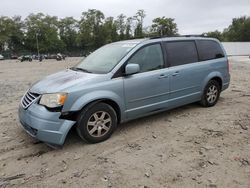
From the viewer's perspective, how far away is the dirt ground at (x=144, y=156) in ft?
11.3

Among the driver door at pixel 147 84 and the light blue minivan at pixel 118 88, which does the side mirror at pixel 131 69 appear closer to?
the light blue minivan at pixel 118 88

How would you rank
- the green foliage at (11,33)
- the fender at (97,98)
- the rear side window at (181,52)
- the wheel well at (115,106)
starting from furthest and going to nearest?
the green foliage at (11,33)
the rear side window at (181,52)
the wheel well at (115,106)
the fender at (97,98)

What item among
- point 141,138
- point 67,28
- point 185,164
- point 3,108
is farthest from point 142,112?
point 67,28

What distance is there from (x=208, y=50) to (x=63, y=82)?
145 inches

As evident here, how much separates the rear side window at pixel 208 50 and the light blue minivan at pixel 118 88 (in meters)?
0.02

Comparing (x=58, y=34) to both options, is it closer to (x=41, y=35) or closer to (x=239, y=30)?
(x=41, y=35)

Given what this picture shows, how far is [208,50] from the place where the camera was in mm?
6465

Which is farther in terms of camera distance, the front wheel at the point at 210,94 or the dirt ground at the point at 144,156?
the front wheel at the point at 210,94

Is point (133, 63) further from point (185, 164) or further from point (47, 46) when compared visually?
point (47, 46)

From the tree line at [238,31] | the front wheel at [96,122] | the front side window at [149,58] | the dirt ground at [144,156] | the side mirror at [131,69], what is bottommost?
the dirt ground at [144,156]

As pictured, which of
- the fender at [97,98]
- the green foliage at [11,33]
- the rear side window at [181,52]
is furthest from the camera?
the green foliage at [11,33]

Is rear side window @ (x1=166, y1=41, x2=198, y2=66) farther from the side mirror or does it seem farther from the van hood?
the van hood

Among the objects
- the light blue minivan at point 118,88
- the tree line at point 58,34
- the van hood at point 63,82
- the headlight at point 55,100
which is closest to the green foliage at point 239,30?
the tree line at point 58,34

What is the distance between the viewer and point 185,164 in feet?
12.4
